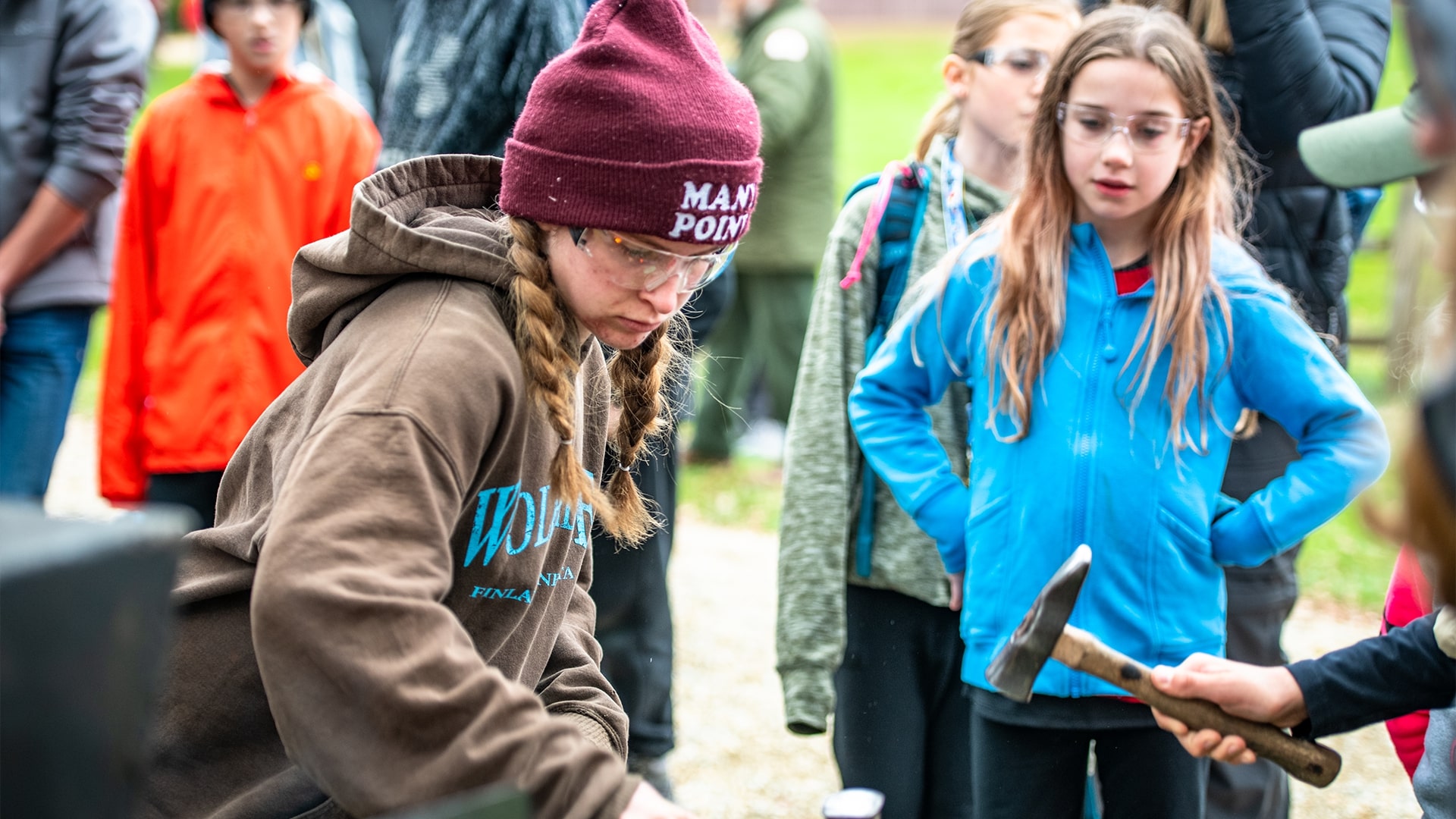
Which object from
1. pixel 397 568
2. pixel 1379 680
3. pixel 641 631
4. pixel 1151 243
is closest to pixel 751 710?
pixel 641 631

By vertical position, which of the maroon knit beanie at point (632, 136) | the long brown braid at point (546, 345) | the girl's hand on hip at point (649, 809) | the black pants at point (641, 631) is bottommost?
the black pants at point (641, 631)

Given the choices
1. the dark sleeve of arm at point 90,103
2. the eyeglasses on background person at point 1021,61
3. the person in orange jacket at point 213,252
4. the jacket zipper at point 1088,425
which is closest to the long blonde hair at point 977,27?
the eyeglasses on background person at point 1021,61

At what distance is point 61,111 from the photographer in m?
4.22

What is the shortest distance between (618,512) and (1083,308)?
106cm

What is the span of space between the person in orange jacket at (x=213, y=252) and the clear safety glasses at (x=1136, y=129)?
213 cm

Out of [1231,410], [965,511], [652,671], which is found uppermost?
[1231,410]

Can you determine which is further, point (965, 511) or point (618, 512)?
point (965, 511)

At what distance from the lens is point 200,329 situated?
385 cm

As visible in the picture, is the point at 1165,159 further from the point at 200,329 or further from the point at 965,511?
the point at 200,329

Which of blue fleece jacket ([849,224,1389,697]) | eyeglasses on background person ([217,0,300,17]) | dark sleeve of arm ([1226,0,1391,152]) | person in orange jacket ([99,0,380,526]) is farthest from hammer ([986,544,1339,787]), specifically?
eyeglasses on background person ([217,0,300,17])

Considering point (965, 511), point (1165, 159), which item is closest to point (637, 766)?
point (965, 511)

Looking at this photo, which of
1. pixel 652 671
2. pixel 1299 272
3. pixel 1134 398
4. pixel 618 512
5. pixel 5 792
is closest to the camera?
pixel 5 792

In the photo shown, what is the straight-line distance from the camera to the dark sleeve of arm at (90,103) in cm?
420

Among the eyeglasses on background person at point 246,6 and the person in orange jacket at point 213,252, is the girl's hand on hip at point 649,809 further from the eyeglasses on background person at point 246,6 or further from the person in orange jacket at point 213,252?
the eyeglasses on background person at point 246,6
